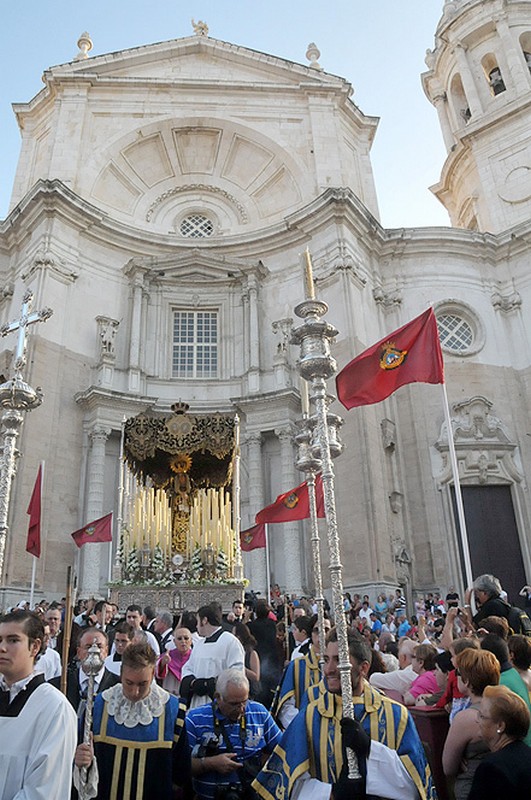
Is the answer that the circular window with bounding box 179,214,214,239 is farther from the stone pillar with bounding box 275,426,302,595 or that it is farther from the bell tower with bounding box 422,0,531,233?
the bell tower with bounding box 422,0,531,233

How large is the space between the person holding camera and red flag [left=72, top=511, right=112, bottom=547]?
1300 centimetres

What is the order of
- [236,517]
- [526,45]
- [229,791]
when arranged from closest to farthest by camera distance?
1. [229,791]
2. [236,517]
3. [526,45]

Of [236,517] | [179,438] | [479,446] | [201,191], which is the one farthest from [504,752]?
[201,191]

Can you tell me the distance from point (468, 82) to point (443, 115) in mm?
3345

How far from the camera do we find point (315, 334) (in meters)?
6.12

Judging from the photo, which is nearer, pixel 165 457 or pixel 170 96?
pixel 165 457

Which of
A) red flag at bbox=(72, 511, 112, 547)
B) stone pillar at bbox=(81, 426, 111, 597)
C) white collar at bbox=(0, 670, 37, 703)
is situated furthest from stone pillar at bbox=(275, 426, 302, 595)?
white collar at bbox=(0, 670, 37, 703)

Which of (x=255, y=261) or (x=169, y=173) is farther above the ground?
(x=169, y=173)

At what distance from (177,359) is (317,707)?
73.1ft

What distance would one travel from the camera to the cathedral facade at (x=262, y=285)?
70.3ft

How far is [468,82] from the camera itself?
109 ft

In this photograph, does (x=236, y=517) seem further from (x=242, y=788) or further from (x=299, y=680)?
(x=242, y=788)

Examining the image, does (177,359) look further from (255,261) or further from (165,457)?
(165,457)

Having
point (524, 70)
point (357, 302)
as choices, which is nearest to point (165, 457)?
point (357, 302)
